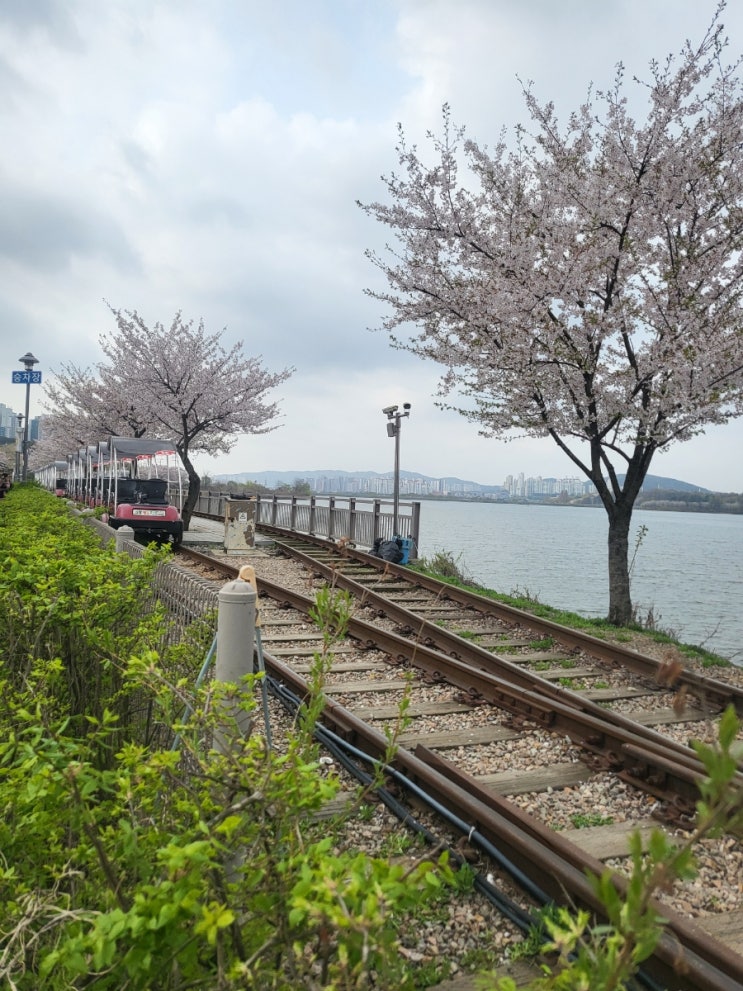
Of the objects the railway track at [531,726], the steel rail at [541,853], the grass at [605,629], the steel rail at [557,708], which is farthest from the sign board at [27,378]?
the steel rail at [541,853]

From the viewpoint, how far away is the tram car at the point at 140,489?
17891 millimetres

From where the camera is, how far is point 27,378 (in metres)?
27.1

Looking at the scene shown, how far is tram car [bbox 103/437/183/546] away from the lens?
17891mm

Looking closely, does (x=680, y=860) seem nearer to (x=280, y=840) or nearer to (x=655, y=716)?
(x=280, y=840)

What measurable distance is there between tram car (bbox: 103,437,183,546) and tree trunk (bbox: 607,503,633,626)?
11086 mm

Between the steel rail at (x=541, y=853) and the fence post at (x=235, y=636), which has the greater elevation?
the fence post at (x=235, y=636)

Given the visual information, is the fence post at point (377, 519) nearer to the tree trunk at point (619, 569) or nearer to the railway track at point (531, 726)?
the tree trunk at point (619, 569)

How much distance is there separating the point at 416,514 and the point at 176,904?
53.1ft

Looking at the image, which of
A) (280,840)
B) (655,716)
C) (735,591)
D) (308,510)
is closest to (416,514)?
(308,510)

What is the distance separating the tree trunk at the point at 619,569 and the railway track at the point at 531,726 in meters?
2.27

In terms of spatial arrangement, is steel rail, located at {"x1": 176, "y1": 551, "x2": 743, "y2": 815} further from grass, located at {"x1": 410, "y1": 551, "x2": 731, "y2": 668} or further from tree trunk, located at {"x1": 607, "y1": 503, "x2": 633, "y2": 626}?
tree trunk, located at {"x1": 607, "y1": 503, "x2": 633, "y2": 626}

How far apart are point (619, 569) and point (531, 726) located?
21.6 feet

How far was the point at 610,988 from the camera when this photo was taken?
107 cm

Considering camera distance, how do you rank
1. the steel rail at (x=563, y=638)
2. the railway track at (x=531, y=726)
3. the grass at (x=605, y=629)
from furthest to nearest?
the grass at (x=605, y=629) < the steel rail at (x=563, y=638) < the railway track at (x=531, y=726)
